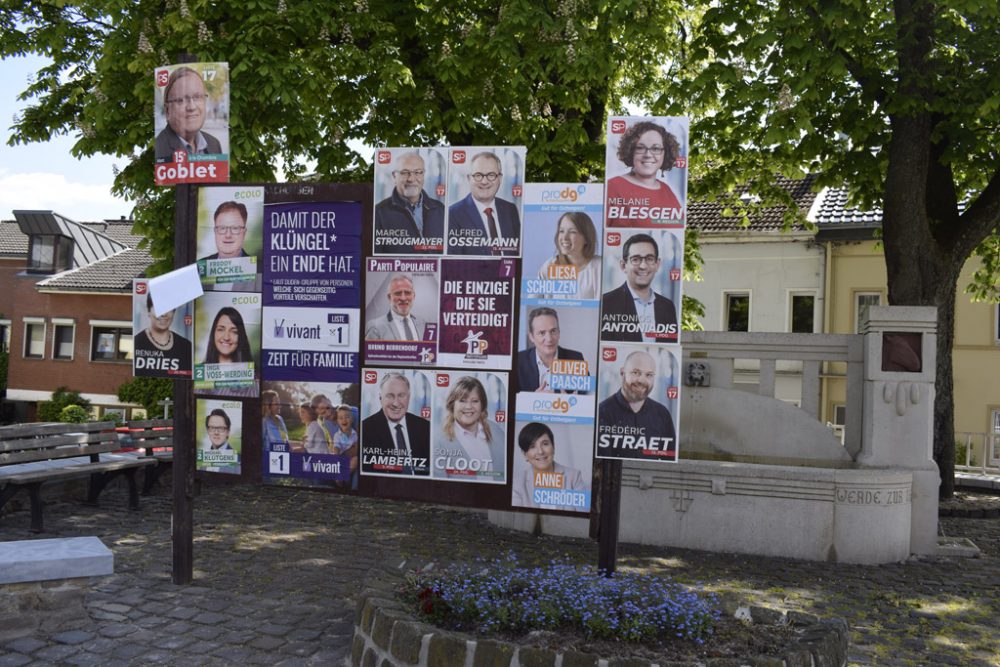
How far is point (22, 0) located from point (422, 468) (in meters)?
11.5

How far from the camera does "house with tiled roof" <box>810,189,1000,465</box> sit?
2744 centimetres

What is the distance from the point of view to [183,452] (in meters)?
7.74

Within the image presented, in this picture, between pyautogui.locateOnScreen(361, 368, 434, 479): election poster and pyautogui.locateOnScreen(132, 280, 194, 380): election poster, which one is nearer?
pyautogui.locateOnScreen(361, 368, 434, 479): election poster

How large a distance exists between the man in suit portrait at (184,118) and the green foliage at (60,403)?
34.6 m

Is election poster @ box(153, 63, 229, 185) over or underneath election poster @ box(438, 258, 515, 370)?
over

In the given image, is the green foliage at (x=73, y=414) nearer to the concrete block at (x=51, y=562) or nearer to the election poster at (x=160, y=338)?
the election poster at (x=160, y=338)

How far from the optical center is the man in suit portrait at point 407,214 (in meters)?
7.34

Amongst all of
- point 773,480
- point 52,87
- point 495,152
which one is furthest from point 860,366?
point 52,87

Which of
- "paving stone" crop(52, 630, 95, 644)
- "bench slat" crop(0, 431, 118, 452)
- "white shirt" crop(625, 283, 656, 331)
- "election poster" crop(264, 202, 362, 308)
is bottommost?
"paving stone" crop(52, 630, 95, 644)

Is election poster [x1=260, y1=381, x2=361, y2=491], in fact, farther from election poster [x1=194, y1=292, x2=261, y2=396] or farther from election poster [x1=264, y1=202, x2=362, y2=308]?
election poster [x1=264, y1=202, x2=362, y2=308]

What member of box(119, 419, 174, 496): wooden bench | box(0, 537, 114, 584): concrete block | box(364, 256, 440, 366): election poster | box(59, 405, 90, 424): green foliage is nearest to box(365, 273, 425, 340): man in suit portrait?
box(364, 256, 440, 366): election poster

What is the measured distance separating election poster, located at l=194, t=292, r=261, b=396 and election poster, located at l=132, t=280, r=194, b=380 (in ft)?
0.28

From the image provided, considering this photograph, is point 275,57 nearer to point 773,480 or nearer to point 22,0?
point 22,0

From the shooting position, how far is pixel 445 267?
7.32m
